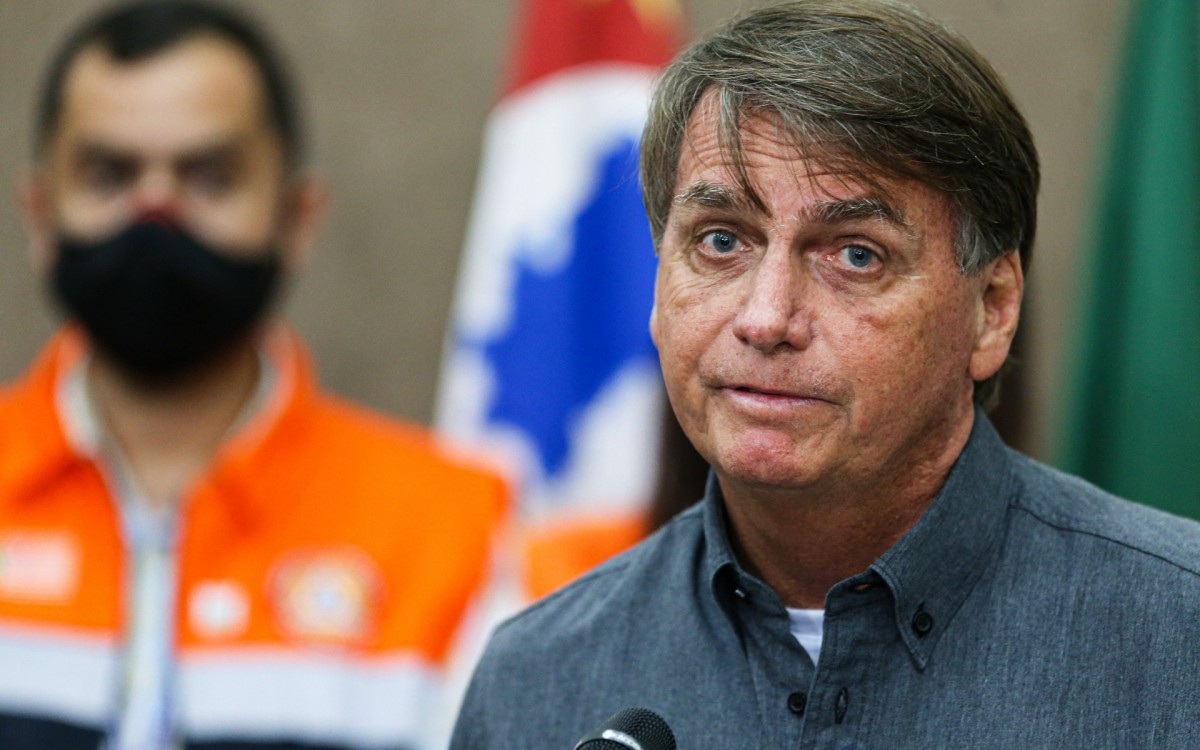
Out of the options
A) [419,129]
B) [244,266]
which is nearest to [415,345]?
[419,129]

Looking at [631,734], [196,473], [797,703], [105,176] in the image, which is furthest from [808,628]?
[105,176]

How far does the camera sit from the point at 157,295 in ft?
12.5

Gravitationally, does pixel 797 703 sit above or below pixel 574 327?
above

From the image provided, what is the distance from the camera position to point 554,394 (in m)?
4.53

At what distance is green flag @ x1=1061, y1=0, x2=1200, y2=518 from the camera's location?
3559 mm

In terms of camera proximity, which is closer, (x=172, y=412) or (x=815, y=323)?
(x=815, y=323)

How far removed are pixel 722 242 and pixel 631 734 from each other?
642mm

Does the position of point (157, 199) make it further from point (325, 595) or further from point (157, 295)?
point (325, 595)

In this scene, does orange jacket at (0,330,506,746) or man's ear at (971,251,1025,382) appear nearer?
man's ear at (971,251,1025,382)

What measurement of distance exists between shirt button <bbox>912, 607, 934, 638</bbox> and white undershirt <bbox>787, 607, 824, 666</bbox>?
0.41 feet

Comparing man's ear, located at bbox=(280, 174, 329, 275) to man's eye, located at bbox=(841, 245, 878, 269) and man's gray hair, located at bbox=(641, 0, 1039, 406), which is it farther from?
man's eye, located at bbox=(841, 245, 878, 269)

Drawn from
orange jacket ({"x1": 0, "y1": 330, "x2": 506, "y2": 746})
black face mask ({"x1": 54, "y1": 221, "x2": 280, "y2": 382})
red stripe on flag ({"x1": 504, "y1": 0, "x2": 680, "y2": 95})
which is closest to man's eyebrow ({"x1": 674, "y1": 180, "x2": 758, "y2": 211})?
orange jacket ({"x1": 0, "y1": 330, "x2": 506, "y2": 746})

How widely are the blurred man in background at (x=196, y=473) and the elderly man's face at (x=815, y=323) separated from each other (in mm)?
2023

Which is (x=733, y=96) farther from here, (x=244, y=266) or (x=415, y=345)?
(x=415, y=345)
